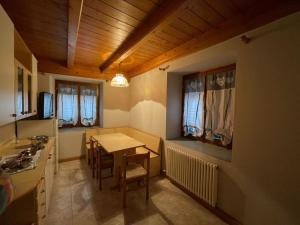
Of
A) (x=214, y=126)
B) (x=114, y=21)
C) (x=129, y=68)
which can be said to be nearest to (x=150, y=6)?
(x=114, y=21)

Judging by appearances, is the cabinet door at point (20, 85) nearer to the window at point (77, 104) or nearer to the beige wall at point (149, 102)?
the window at point (77, 104)

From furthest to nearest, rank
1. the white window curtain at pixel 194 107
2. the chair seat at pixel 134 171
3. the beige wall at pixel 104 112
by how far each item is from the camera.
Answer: the beige wall at pixel 104 112 → the white window curtain at pixel 194 107 → the chair seat at pixel 134 171

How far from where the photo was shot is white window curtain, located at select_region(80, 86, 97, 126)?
4.11 metres

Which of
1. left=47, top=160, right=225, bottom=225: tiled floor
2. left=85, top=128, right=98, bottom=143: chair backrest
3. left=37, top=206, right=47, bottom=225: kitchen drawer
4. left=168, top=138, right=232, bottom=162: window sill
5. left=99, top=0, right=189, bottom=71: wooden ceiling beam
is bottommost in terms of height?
left=47, top=160, right=225, bottom=225: tiled floor

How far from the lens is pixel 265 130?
149cm

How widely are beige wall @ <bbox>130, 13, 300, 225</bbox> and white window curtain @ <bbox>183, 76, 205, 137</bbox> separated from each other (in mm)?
768

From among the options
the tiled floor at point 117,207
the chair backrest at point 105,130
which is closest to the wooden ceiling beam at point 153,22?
the chair backrest at point 105,130

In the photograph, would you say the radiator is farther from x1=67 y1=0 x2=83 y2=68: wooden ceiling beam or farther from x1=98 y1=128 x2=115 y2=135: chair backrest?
x1=67 y1=0 x2=83 y2=68: wooden ceiling beam

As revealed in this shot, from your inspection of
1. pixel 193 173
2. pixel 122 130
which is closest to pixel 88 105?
pixel 122 130

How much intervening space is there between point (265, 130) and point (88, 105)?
3.98 metres

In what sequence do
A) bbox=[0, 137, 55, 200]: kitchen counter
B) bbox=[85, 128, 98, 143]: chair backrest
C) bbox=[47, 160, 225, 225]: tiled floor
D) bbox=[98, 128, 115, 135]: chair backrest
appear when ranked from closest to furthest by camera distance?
bbox=[0, 137, 55, 200]: kitchen counter
bbox=[47, 160, 225, 225]: tiled floor
bbox=[85, 128, 98, 143]: chair backrest
bbox=[98, 128, 115, 135]: chair backrest

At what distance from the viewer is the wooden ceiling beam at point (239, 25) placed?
53.0 inches

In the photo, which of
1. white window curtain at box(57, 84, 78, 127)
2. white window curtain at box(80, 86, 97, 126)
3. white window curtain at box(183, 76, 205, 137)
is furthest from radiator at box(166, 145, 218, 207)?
white window curtain at box(57, 84, 78, 127)

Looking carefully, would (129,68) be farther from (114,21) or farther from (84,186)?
(84,186)
